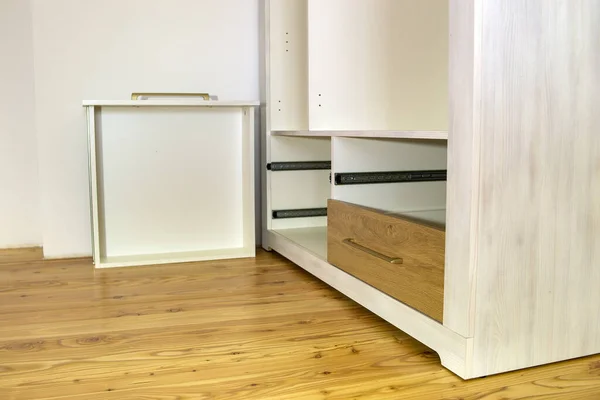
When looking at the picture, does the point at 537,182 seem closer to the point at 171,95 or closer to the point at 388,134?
the point at 388,134

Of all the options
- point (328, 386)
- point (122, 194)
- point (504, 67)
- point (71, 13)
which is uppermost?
point (71, 13)

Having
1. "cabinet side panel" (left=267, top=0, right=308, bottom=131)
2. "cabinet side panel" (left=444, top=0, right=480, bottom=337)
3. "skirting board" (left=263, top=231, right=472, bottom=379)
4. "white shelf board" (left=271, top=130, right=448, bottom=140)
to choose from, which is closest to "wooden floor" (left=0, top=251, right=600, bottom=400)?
"skirting board" (left=263, top=231, right=472, bottom=379)

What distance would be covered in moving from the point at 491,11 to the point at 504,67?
9cm

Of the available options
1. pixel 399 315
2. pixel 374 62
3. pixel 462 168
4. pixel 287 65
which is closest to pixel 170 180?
pixel 287 65

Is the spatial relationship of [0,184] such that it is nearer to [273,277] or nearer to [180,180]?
[180,180]

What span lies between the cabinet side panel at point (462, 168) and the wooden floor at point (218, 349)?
0.15 meters

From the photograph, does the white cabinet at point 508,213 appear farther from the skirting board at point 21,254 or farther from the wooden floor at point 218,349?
the skirting board at point 21,254

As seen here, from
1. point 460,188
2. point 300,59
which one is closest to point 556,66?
point 460,188

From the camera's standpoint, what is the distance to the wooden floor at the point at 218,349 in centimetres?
98

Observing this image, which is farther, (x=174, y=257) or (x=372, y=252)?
(x=174, y=257)

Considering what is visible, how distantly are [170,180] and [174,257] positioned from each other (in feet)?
0.93

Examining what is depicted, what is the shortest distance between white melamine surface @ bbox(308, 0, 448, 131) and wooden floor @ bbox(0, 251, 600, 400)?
59 cm

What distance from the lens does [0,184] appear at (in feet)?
7.28

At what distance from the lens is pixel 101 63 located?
6.77 feet
